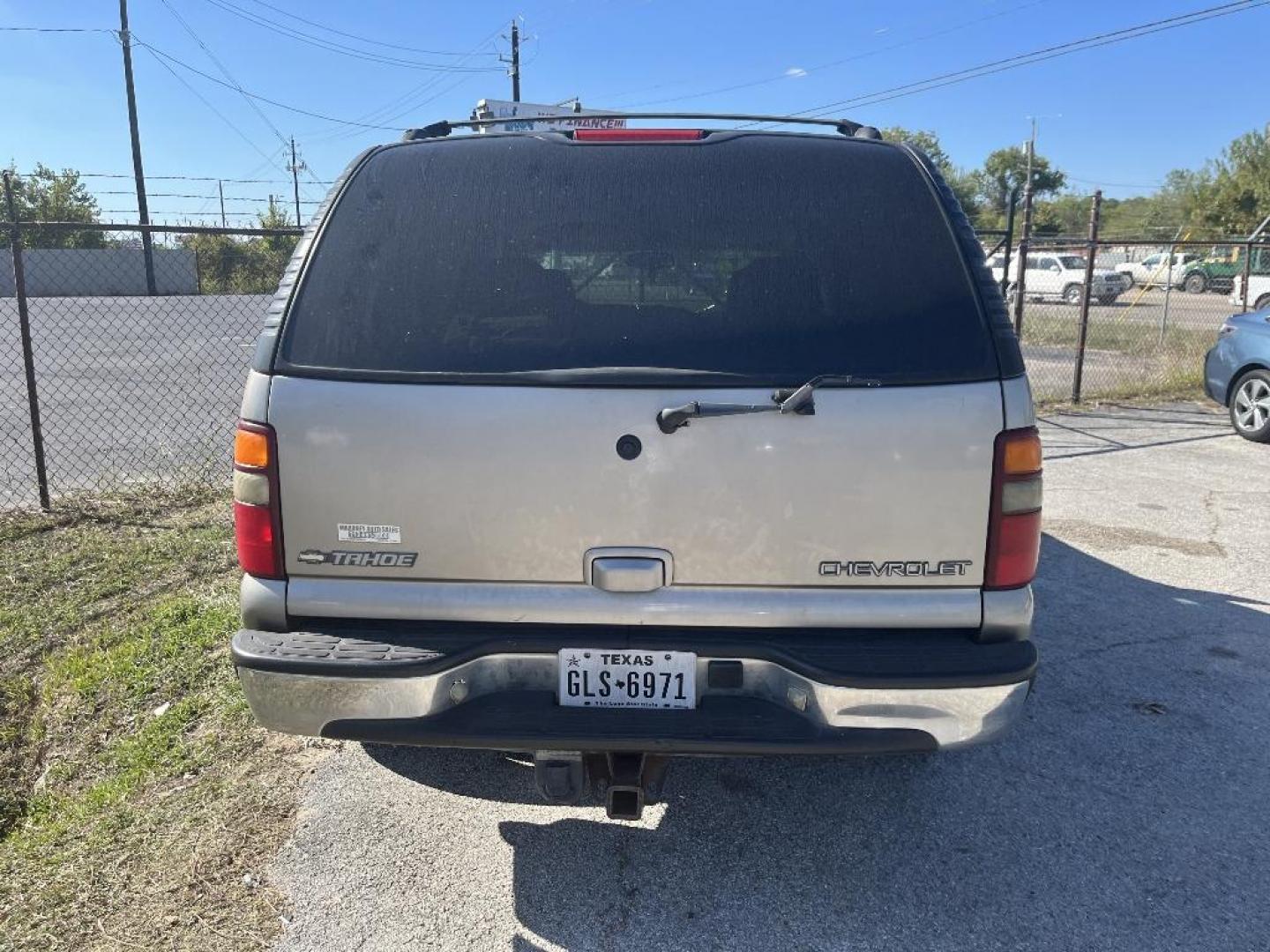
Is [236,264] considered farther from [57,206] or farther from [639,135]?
[639,135]

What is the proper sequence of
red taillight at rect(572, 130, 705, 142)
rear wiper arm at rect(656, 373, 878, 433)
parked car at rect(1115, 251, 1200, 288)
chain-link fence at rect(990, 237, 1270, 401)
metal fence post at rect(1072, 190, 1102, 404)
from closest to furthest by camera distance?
rear wiper arm at rect(656, 373, 878, 433), red taillight at rect(572, 130, 705, 142), metal fence post at rect(1072, 190, 1102, 404), chain-link fence at rect(990, 237, 1270, 401), parked car at rect(1115, 251, 1200, 288)

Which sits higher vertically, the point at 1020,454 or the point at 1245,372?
the point at 1020,454

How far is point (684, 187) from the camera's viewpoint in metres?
2.62

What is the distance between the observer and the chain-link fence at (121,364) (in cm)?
670

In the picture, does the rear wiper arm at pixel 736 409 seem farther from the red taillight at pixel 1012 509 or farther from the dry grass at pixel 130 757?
the dry grass at pixel 130 757

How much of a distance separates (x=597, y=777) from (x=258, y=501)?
1.15 m

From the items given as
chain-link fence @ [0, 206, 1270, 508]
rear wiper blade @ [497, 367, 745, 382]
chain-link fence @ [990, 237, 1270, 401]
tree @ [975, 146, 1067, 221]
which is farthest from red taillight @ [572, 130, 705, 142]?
tree @ [975, 146, 1067, 221]

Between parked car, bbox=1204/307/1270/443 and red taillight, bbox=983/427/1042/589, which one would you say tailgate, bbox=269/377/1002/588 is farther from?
parked car, bbox=1204/307/1270/443

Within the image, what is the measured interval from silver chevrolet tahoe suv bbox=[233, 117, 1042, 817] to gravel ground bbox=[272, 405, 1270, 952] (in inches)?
17.6

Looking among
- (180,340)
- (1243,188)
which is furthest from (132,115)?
(1243,188)

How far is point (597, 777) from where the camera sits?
256cm

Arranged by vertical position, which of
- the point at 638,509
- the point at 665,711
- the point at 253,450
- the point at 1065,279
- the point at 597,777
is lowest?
the point at 597,777

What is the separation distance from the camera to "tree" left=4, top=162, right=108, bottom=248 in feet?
103

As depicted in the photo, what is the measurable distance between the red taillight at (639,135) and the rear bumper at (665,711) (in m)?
1.43
